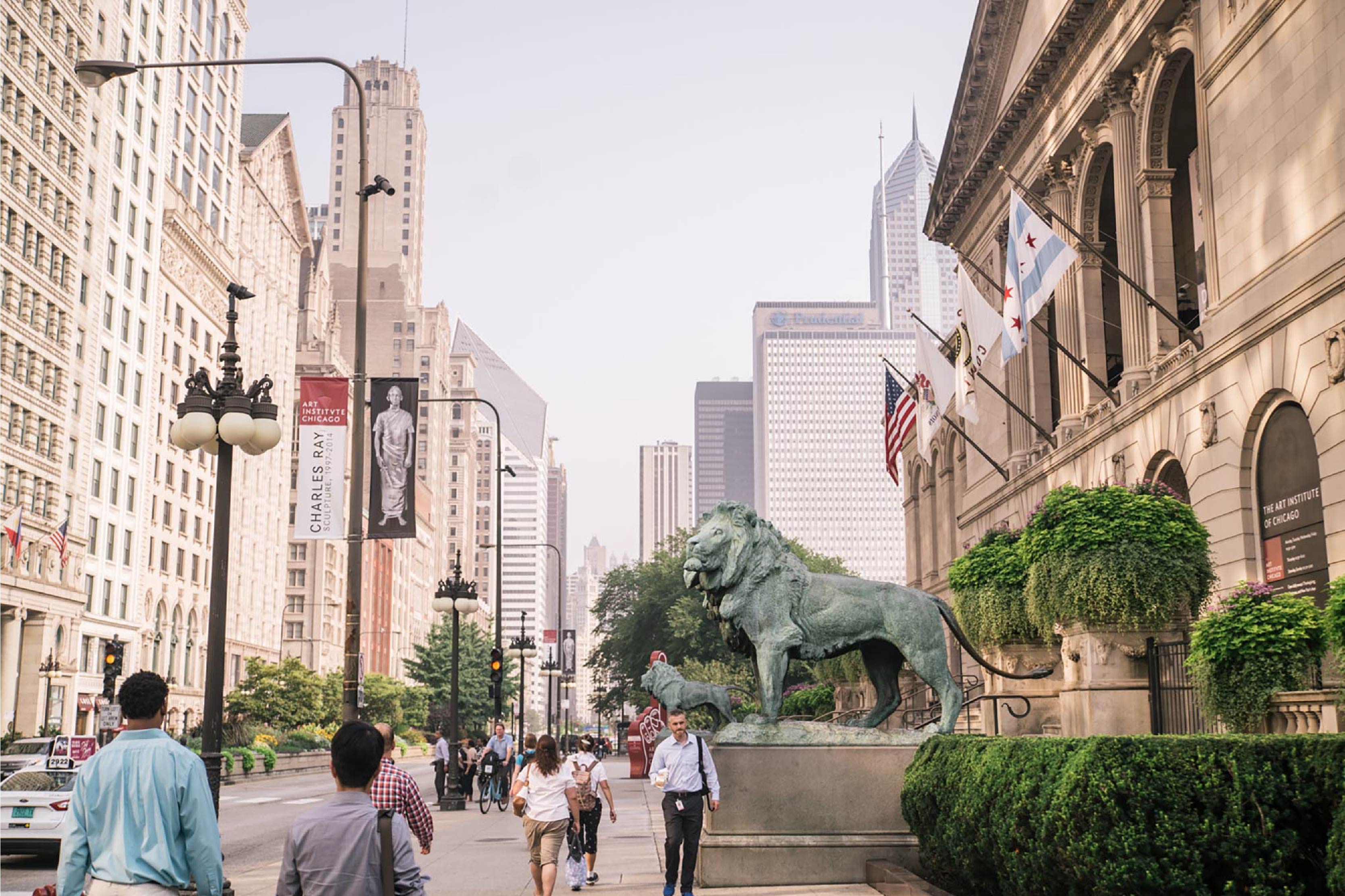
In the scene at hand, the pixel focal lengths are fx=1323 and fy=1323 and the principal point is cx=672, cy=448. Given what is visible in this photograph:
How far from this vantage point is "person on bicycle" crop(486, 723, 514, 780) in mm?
35781

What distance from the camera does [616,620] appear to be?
73812 mm

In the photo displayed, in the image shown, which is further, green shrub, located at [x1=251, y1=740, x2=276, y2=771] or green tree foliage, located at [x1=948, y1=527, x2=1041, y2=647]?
green shrub, located at [x1=251, y1=740, x2=276, y2=771]

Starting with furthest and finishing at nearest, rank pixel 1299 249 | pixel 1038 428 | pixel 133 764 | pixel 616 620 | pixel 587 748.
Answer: pixel 616 620 < pixel 1038 428 < pixel 1299 249 < pixel 587 748 < pixel 133 764

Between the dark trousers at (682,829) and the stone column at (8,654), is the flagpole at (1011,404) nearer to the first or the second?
the dark trousers at (682,829)

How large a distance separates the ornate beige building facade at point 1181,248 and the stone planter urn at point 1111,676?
152 inches

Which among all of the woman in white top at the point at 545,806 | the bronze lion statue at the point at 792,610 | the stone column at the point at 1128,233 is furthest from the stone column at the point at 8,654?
the bronze lion statue at the point at 792,610

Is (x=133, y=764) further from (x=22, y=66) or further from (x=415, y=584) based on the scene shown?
(x=415, y=584)

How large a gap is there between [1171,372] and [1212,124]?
5024 mm

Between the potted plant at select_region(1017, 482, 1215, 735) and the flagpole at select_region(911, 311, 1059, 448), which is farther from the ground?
the flagpole at select_region(911, 311, 1059, 448)

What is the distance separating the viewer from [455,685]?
118 ft

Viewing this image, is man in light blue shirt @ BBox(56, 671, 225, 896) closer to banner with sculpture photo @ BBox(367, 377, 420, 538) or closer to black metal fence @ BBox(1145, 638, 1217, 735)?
banner with sculpture photo @ BBox(367, 377, 420, 538)

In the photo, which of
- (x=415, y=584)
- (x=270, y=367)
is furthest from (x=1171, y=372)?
(x=415, y=584)

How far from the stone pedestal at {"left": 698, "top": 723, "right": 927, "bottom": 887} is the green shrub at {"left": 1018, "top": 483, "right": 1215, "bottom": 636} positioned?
5256 millimetres

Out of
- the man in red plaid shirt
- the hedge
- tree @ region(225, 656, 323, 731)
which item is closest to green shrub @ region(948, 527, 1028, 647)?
the hedge
